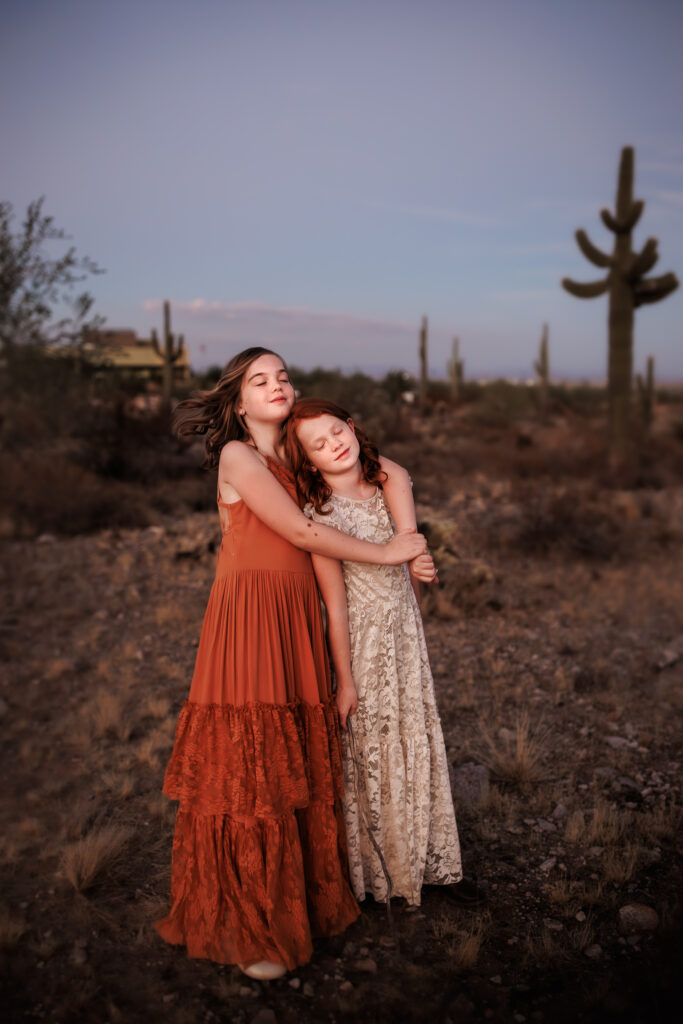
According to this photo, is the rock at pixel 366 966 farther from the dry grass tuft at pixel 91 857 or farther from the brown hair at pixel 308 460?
the brown hair at pixel 308 460

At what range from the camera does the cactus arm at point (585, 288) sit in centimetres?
1250

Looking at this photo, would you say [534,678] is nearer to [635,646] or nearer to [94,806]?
[635,646]

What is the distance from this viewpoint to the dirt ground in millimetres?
2361

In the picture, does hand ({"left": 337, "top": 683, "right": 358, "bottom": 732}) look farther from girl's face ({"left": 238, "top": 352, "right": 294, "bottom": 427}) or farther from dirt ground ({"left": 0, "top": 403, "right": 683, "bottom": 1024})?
girl's face ({"left": 238, "top": 352, "right": 294, "bottom": 427})

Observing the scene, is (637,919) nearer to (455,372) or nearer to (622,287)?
(622,287)

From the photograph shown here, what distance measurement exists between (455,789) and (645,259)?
11.0 meters

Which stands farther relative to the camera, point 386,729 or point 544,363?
point 544,363

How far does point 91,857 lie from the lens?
3.00 metres

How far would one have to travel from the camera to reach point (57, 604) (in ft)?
21.9

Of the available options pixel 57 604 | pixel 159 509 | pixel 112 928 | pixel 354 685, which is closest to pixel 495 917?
pixel 354 685

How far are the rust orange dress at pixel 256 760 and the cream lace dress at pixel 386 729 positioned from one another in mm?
128

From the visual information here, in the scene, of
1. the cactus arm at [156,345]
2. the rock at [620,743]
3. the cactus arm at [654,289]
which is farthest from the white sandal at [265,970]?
the cactus arm at [156,345]

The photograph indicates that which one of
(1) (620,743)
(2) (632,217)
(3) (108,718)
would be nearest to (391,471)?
(1) (620,743)

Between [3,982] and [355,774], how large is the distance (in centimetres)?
134
